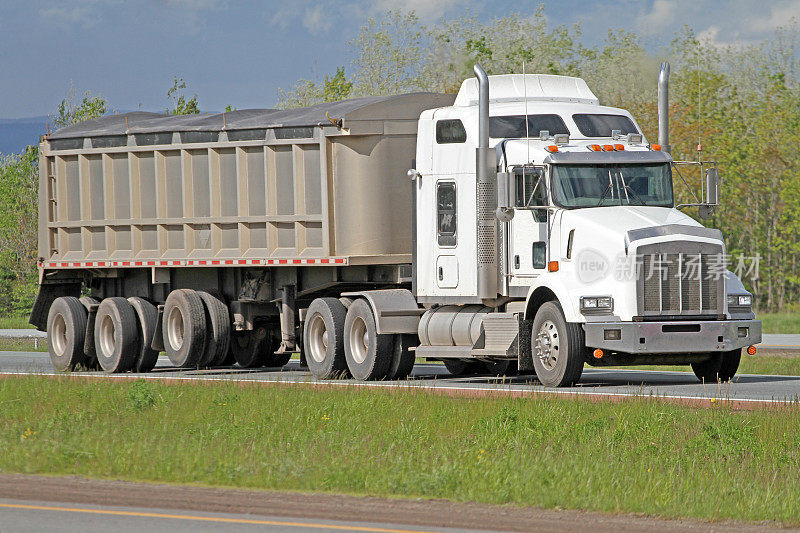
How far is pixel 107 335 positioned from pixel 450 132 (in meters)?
8.23

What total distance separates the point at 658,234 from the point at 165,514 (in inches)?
372

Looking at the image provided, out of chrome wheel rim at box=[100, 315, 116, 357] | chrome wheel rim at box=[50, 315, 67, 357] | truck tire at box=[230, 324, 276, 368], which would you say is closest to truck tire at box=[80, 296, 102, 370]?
chrome wheel rim at box=[100, 315, 116, 357]

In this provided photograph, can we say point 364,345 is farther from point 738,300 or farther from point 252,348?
point 738,300

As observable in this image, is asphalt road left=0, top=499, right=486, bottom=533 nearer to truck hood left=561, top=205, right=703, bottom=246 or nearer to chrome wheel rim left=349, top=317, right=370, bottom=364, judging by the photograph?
truck hood left=561, top=205, right=703, bottom=246

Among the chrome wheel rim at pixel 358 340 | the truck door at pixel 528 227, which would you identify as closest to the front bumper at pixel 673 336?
the truck door at pixel 528 227

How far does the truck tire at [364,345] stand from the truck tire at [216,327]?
312cm

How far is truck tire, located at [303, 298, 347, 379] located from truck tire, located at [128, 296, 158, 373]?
3661 mm

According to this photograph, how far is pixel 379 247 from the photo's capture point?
836 inches

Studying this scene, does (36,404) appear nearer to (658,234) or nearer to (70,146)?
(658,234)

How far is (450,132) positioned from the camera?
65.9 feet

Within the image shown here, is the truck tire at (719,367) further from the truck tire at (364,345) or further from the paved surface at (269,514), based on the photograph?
the paved surface at (269,514)

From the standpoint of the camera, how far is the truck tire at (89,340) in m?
25.2

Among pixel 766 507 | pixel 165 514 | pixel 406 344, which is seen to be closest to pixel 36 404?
pixel 406 344

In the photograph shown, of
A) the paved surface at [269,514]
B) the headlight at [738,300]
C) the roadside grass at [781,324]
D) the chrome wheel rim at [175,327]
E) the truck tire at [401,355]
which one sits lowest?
the roadside grass at [781,324]
